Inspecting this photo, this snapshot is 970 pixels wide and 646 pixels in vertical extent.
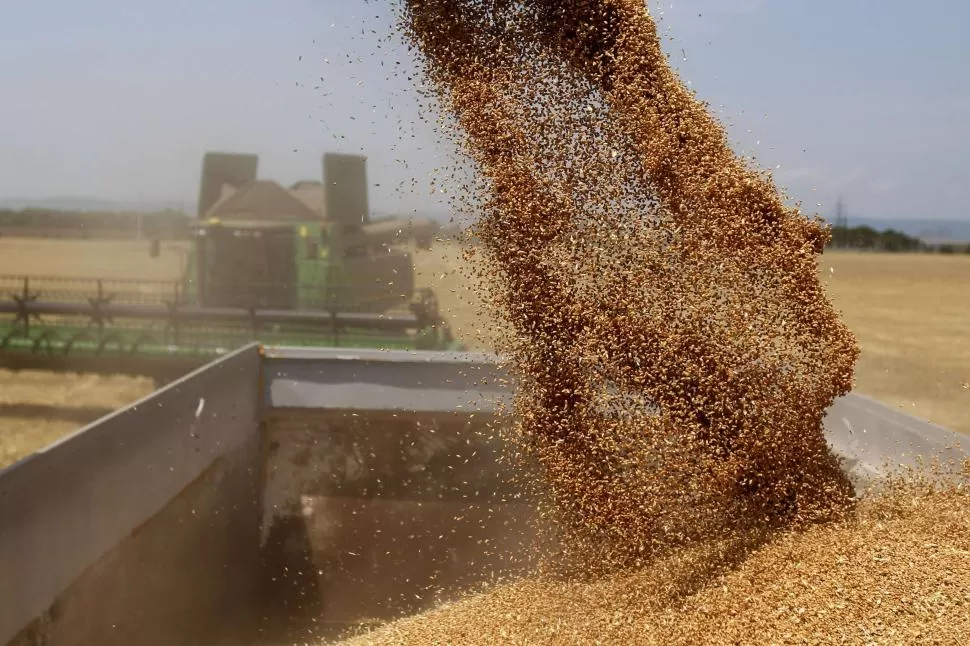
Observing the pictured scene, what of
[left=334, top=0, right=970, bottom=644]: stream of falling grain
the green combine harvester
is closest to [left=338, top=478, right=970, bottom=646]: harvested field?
[left=334, top=0, right=970, bottom=644]: stream of falling grain

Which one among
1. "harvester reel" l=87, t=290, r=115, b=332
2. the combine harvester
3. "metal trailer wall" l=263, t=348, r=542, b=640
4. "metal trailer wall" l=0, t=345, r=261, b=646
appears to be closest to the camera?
"metal trailer wall" l=0, t=345, r=261, b=646

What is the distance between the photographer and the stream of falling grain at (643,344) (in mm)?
2320

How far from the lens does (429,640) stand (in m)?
2.36

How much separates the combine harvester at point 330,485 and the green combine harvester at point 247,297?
330cm

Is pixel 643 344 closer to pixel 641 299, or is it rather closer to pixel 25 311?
pixel 641 299

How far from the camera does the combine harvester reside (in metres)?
2.63

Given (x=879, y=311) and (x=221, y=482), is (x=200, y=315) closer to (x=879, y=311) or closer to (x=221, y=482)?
(x=221, y=482)

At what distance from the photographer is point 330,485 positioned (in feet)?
10.9

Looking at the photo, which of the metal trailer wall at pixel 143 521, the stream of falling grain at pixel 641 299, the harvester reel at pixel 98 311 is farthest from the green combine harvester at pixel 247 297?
the stream of falling grain at pixel 641 299

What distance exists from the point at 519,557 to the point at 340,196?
5336 millimetres

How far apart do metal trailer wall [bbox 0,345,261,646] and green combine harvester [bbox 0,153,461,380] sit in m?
3.61

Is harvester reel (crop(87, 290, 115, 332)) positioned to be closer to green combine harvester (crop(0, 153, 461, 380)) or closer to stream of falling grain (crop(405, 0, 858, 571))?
green combine harvester (crop(0, 153, 461, 380))

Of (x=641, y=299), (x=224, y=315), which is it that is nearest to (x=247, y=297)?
(x=224, y=315)

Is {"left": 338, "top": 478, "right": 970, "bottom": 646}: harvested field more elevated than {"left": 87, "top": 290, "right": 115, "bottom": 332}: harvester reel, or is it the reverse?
{"left": 87, "top": 290, "right": 115, "bottom": 332}: harvester reel
